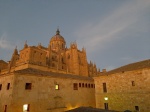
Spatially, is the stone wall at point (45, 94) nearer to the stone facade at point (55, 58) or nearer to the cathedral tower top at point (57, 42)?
the stone facade at point (55, 58)

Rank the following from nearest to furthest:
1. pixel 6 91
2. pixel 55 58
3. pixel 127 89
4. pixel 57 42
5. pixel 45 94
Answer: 1. pixel 6 91
2. pixel 127 89
3. pixel 45 94
4. pixel 55 58
5. pixel 57 42

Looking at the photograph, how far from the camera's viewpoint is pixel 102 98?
20406mm

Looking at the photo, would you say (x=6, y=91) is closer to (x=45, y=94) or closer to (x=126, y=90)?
(x=45, y=94)

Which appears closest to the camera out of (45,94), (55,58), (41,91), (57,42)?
(41,91)

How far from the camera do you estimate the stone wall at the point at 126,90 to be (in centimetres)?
1588

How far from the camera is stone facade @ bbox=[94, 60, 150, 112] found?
15.9 meters

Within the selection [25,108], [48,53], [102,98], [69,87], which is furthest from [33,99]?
[48,53]

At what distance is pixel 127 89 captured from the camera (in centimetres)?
1762

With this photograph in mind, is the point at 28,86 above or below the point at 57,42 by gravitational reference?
below

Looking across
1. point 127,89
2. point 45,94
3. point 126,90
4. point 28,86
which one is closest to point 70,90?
point 45,94

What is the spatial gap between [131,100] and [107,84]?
4254 mm

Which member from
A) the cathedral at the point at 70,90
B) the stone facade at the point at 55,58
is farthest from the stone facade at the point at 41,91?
the stone facade at the point at 55,58

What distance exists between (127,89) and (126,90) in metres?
0.21

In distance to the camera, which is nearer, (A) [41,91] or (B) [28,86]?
(B) [28,86]
